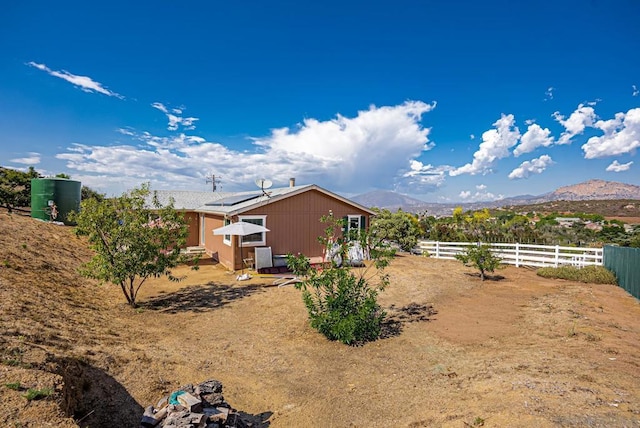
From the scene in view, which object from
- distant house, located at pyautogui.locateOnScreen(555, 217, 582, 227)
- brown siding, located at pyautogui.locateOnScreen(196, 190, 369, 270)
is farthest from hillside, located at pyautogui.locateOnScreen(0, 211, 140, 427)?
distant house, located at pyautogui.locateOnScreen(555, 217, 582, 227)

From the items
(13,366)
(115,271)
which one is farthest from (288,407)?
(115,271)

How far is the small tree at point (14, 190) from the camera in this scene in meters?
20.8

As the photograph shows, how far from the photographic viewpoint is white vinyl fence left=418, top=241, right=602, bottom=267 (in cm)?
1493

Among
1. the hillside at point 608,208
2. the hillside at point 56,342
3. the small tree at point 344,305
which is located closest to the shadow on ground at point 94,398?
the hillside at point 56,342

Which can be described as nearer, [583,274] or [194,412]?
[194,412]

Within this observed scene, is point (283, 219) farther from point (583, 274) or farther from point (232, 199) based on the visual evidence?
point (583, 274)

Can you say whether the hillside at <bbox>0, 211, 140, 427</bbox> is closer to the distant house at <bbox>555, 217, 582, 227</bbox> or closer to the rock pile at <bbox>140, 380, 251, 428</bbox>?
the rock pile at <bbox>140, 380, 251, 428</bbox>

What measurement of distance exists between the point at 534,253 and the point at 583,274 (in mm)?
3231

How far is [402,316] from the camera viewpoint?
29.3ft

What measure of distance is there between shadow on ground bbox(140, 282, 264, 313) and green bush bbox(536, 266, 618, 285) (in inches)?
484

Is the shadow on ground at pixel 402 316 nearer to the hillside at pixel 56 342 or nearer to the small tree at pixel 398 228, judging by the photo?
the hillside at pixel 56 342

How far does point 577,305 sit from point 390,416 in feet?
26.3

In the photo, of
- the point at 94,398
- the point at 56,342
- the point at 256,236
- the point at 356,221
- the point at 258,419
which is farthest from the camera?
the point at 356,221

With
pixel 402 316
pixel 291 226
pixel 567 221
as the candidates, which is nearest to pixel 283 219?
pixel 291 226
